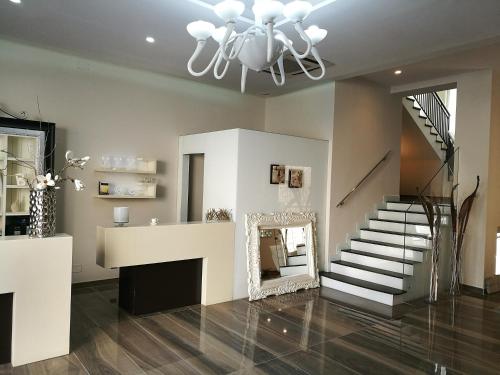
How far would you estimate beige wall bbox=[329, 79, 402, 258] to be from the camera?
6.12 m

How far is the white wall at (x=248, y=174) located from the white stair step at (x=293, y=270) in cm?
63

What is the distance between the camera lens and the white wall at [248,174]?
4984mm

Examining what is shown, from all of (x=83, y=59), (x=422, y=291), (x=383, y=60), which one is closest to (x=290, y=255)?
(x=422, y=291)

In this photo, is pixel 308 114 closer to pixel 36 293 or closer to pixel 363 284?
pixel 363 284

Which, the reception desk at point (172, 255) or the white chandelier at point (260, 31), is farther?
the reception desk at point (172, 255)

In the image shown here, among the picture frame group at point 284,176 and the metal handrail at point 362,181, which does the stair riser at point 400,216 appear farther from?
the picture frame group at point 284,176

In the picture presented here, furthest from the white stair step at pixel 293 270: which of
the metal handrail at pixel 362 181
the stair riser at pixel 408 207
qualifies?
the stair riser at pixel 408 207

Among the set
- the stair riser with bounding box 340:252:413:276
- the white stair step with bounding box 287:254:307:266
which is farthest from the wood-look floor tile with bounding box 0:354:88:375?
the stair riser with bounding box 340:252:413:276

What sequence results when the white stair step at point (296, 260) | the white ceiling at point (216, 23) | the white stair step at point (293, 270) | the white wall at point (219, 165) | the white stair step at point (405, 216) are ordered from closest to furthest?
the white ceiling at point (216, 23) → the white wall at point (219, 165) → the white stair step at point (293, 270) → the white stair step at point (296, 260) → the white stair step at point (405, 216)

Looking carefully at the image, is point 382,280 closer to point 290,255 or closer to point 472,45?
point 290,255

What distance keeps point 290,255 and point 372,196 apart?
221 cm

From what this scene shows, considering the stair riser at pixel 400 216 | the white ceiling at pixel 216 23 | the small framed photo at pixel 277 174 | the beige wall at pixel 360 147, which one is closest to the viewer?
the white ceiling at pixel 216 23

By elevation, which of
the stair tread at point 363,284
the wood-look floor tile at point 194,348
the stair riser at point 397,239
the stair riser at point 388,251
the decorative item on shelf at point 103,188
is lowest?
the wood-look floor tile at point 194,348

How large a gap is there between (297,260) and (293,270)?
17 centimetres
